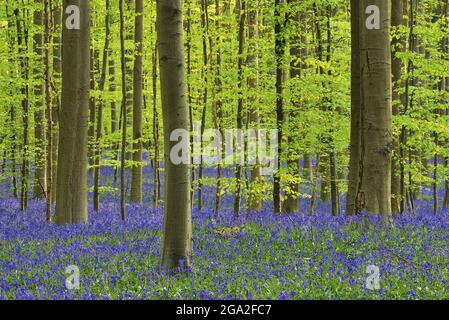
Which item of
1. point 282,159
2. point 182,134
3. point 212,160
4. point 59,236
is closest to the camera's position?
point 182,134

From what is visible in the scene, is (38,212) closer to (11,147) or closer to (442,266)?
(11,147)

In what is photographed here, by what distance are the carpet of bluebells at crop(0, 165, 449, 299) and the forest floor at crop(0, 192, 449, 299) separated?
0.02m

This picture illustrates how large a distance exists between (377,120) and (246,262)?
11.8 feet

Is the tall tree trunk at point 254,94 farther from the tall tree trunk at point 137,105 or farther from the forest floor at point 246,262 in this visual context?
the tall tree trunk at point 137,105

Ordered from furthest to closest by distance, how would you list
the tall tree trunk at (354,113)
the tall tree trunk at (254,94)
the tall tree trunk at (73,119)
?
the tall tree trunk at (254,94)
the tall tree trunk at (73,119)
the tall tree trunk at (354,113)

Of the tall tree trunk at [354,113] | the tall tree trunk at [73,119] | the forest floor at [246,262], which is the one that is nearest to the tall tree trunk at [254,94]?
the tall tree trunk at [354,113]

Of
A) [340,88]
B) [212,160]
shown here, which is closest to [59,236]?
[340,88]

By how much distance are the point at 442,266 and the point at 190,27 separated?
630 inches

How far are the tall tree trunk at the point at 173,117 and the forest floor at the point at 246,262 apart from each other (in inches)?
18.9

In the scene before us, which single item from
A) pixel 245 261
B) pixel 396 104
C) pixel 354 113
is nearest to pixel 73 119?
pixel 245 261

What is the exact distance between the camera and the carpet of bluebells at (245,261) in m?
5.91

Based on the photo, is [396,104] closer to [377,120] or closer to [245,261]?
[377,120]

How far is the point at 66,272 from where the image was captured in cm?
712
